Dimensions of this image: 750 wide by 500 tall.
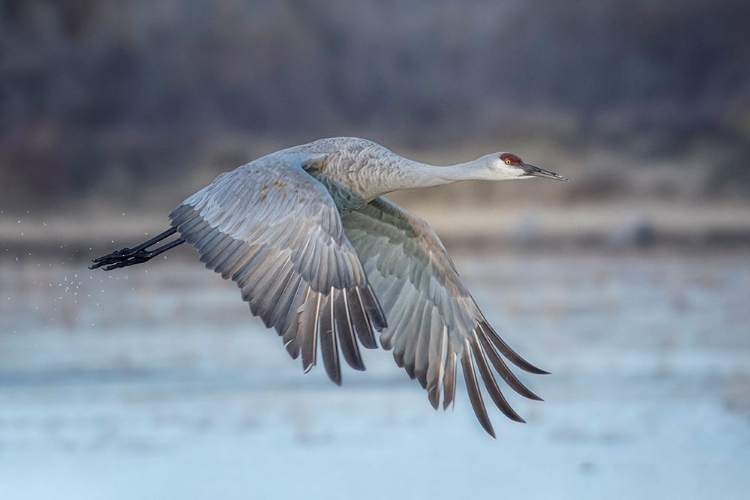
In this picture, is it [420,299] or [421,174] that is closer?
[421,174]

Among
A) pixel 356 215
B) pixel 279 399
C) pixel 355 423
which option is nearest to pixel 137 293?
pixel 279 399

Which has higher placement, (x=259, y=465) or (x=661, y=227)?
(x=661, y=227)

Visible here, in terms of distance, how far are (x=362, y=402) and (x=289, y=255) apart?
6.28 meters

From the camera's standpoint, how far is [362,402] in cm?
1464

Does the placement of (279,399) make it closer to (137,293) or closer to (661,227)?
(137,293)

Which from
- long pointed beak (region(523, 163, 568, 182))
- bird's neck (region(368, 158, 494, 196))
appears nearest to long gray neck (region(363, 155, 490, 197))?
bird's neck (region(368, 158, 494, 196))

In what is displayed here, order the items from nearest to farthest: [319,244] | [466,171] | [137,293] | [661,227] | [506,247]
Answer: [319,244] → [466,171] → [137,293] → [506,247] → [661,227]

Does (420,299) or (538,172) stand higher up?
(538,172)

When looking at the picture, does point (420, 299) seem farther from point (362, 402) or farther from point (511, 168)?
point (362, 402)

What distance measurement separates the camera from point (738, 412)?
13.9 m

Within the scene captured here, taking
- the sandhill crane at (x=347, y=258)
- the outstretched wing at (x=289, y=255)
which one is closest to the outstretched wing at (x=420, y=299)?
the sandhill crane at (x=347, y=258)

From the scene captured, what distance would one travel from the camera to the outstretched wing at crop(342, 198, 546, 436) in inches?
391

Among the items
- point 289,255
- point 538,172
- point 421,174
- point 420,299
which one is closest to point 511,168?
point 538,172

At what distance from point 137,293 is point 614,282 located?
7897 mm
